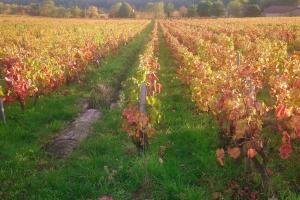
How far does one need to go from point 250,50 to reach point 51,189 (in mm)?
12820

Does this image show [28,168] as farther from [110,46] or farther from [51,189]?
[110,46]

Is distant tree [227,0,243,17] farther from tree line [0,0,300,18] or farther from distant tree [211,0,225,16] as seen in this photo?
distant tree [211,0,225,16]

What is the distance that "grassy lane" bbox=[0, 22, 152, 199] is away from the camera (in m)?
6.79

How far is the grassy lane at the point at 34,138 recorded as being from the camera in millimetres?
6785

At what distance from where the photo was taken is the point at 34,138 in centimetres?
914

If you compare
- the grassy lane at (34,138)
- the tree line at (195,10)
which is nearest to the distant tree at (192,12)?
the tree line at (195,10)

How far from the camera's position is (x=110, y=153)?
7.95 meters

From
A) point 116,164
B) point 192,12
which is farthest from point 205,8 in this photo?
point 116,164

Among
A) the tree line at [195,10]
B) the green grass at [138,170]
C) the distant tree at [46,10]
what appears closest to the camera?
the green grass at [138,170]

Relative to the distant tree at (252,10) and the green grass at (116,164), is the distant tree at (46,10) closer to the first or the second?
the distant tree at (252,10)

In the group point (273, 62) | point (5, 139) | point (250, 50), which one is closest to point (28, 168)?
point (5, 139)

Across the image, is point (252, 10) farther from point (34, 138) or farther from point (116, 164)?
point (116, 164)

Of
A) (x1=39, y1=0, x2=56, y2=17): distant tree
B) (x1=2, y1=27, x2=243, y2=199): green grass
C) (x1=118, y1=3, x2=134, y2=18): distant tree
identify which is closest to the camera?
(x1=2, y1=27, x2=243, y2=199): green grass

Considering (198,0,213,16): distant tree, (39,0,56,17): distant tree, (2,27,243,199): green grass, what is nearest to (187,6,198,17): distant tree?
(198,0,213,16): distant tree
